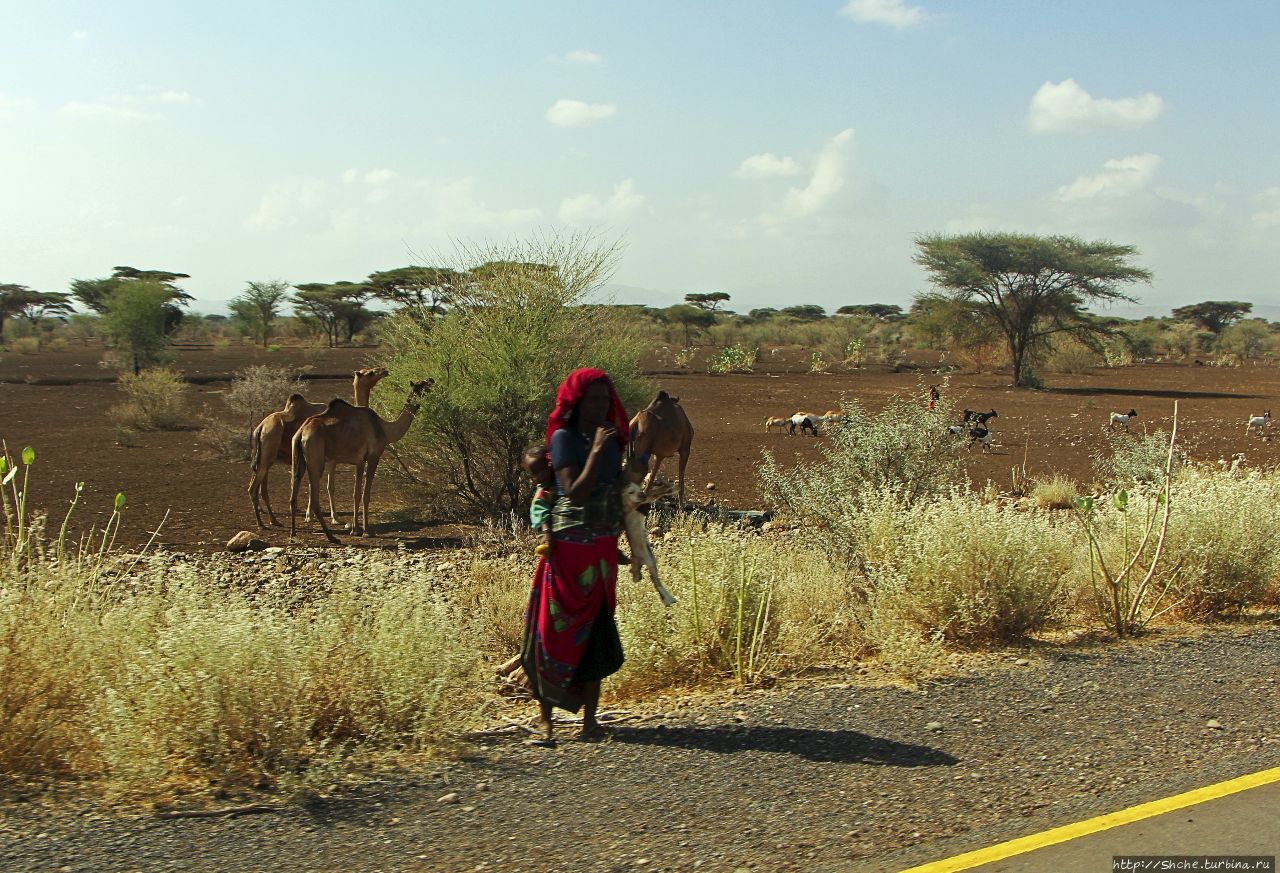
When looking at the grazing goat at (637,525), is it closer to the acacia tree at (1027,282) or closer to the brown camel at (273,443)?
the brown camel at (273,443)

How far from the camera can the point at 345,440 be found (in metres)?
13.7

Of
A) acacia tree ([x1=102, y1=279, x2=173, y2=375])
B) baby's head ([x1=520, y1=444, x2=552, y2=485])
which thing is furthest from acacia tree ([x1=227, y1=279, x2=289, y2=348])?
baby's head ([x1=520, y1=444, x2=552, y2=485])

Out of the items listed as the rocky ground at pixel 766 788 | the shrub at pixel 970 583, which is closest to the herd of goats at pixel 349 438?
the shrub at pixel 970 583

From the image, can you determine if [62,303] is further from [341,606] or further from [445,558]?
[341,606]

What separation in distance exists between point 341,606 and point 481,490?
8.16 meters

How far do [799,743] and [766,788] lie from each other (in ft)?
1.96

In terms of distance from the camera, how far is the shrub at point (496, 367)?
14148mm

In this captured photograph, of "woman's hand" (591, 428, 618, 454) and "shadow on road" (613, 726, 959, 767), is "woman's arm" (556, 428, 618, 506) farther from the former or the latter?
"shadow on road" (613, 726, 959, 767)

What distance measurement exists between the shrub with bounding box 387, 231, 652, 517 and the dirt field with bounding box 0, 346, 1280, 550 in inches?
30.4

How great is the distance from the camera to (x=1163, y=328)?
273 feet

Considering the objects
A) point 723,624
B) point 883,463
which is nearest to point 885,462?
point 883,463

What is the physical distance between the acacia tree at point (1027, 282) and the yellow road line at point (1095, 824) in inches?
1692

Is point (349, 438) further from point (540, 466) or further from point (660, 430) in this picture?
point (540, 466)

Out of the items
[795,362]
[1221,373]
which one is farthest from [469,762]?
[1221,373]
